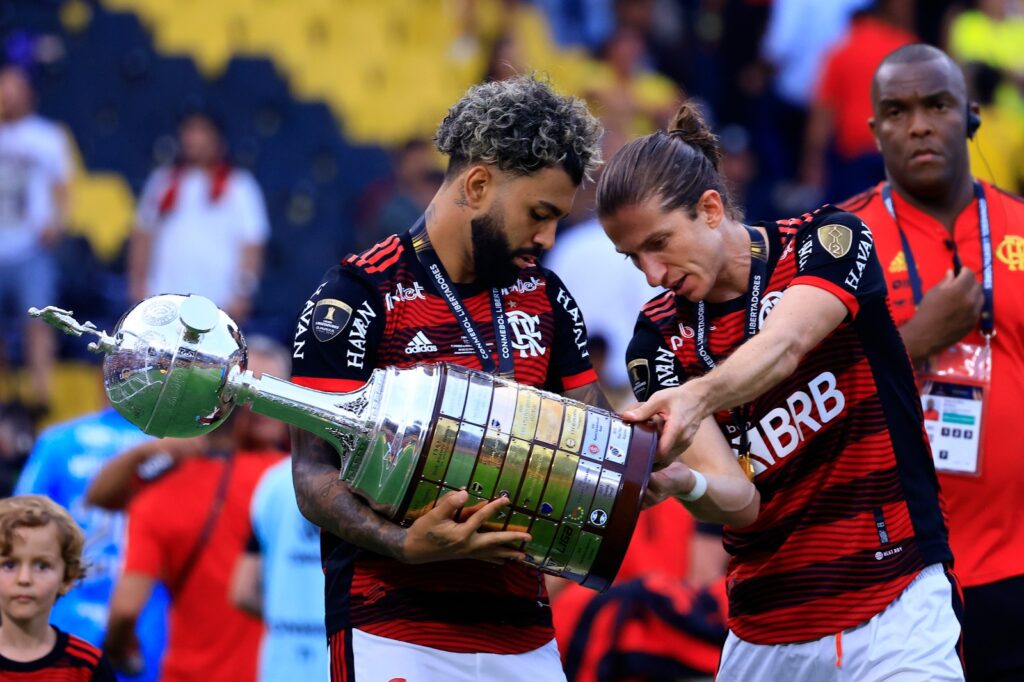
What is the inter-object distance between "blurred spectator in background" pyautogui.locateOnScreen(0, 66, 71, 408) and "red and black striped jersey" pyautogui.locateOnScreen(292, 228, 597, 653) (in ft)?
23.8

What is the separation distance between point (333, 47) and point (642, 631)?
8.98m

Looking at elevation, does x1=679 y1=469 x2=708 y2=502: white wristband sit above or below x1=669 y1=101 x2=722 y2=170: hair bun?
below

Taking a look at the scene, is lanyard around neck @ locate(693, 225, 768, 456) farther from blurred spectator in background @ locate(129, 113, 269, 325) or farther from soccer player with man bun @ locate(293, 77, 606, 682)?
blurred spectator in background @ locate(129, 113, 269, 325)

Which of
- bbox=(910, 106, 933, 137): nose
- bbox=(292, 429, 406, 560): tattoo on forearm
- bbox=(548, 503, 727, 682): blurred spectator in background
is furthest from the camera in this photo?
bbox=(548, 503, 727, 682): blurred spectator in background

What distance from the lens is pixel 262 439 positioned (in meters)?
7.40

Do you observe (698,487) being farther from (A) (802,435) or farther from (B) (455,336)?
(B) (455,336)

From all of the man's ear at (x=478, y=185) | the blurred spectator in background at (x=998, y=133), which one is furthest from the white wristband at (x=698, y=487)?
the blurred spectator in background at (x=998, y=133)

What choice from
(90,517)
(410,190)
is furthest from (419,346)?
(410,190)

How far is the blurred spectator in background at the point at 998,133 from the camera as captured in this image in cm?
1052

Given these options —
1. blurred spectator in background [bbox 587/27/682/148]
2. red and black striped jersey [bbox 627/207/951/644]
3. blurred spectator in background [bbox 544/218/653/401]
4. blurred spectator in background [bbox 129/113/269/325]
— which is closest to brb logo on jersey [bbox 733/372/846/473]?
red and black striped jersey [bbox 627/207/951/644]

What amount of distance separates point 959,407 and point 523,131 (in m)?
1.69

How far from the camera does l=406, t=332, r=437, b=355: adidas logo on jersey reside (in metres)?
3.95

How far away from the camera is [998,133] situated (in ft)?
36.1

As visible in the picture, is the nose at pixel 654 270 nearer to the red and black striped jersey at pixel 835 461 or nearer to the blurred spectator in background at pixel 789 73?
the red and black striped jersey at pixel 835 461
